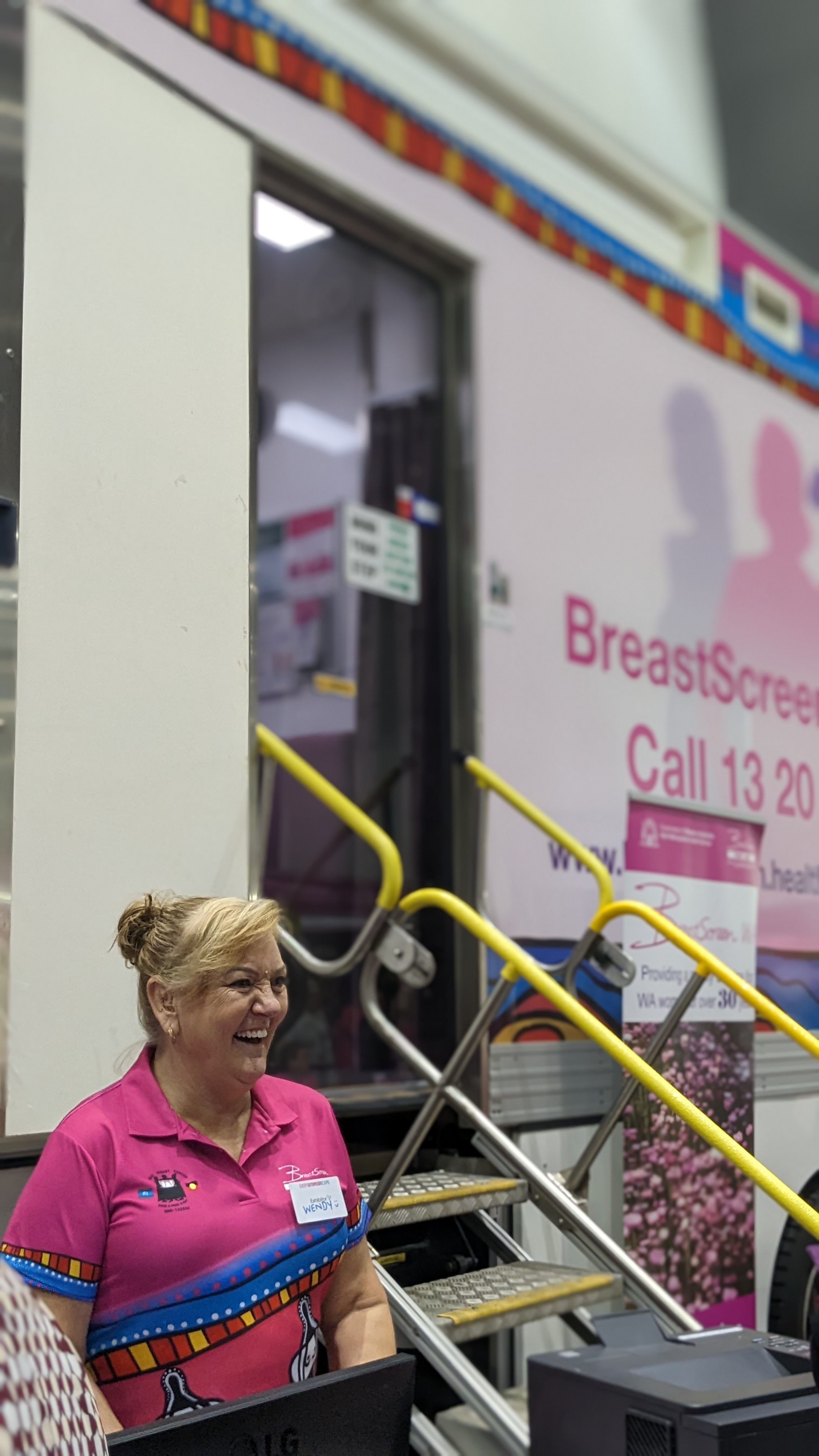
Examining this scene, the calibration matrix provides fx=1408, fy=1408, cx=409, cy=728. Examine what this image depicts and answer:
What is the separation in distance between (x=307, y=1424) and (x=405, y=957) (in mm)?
1664

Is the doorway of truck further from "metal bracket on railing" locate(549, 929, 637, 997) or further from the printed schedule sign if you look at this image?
the printed schedule sign

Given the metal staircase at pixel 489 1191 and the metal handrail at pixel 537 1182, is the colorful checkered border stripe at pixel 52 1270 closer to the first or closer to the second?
the metal staircase at pixel 489 1191

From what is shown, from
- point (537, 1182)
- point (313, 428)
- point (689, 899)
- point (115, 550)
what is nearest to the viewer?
point (115, 550)

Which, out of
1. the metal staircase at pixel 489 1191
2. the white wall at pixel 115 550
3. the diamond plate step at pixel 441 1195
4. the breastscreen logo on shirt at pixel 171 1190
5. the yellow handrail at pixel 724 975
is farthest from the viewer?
the yellow handrail at pixel 724 975

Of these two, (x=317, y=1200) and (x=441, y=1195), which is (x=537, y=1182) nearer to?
(x=441, y=1195)

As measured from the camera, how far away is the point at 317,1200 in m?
1.95

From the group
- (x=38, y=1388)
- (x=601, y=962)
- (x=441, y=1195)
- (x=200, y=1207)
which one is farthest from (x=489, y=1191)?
(x=38, y=1388)

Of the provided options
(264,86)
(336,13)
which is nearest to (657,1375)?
(264,86)

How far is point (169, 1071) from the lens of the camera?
6.35 ft

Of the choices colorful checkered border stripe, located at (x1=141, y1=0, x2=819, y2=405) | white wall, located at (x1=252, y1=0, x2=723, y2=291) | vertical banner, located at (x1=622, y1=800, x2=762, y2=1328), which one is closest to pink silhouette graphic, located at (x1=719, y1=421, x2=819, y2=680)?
colorful checkered border stripe, located at (x1=141, y1=0, x2=819, y2=405)

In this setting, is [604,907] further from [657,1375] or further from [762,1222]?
[657,1375]

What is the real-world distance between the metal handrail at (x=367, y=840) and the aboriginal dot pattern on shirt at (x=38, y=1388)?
1.73m

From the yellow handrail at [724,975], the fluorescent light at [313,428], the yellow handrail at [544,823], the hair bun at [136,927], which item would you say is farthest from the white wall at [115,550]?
the fluorescent light at [313,428]

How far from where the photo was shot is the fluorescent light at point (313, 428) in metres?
4.94
